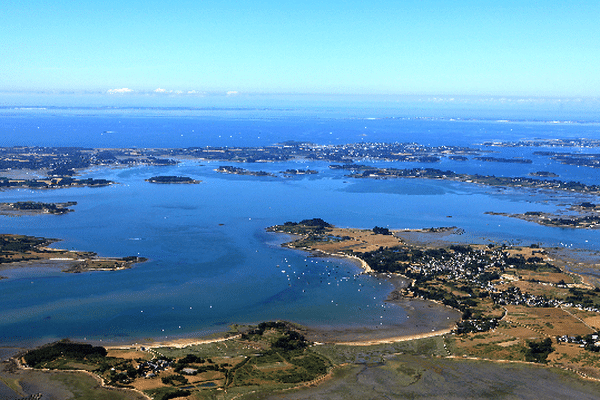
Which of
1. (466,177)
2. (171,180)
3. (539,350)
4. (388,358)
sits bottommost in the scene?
(388,358)

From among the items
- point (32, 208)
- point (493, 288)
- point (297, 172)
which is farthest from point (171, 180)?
point (493, 288)

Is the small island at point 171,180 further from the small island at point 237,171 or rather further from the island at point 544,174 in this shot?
the island at point 544,174

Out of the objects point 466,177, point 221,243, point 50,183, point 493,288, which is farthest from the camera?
point 466,177

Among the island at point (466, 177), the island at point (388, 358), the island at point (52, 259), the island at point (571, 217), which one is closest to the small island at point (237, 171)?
the island at point (466, 177)

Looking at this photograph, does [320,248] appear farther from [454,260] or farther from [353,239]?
[454,260]

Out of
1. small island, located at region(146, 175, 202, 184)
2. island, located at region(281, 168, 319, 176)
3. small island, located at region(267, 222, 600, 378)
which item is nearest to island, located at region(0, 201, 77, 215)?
small island, located at region(146, 175, 202, 184)

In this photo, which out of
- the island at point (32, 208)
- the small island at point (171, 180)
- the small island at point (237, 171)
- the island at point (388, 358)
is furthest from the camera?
the small island at point (237, 171)

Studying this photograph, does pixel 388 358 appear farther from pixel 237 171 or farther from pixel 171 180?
pixel 237 171
